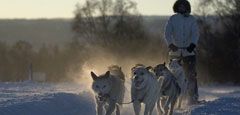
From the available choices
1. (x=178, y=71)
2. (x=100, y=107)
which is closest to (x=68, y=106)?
(x=178, y=71)

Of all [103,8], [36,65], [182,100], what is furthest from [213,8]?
[182,100]

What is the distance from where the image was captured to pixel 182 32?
53.7 feet

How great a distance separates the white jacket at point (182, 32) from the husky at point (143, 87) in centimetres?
278

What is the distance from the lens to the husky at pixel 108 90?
13.2 metres

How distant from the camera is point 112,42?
7275cm

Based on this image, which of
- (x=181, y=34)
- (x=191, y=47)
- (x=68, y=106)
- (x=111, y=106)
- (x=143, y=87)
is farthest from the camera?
(x=68, y=106)

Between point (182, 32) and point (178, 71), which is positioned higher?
point (182, 32)

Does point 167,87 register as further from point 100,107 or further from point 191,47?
point 191,47

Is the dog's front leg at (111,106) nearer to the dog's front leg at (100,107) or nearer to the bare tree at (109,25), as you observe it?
the dog's front leg at (100,107)

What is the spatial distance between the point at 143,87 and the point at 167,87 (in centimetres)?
123

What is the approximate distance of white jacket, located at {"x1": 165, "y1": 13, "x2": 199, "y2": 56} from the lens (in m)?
16.3

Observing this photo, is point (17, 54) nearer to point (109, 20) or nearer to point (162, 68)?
point (109, 20)

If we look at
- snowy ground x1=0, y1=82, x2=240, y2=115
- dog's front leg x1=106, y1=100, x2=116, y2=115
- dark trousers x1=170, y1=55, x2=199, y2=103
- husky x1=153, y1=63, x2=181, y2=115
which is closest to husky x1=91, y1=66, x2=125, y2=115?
dog's front leg x1=106, y1=100, x2=116, y2=115

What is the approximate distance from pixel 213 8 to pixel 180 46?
161 feet
